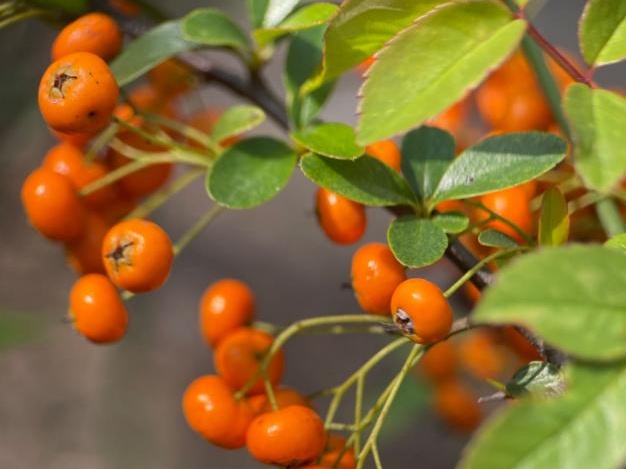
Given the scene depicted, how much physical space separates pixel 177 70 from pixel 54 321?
1.52m

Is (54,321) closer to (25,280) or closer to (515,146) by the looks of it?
(25,280)

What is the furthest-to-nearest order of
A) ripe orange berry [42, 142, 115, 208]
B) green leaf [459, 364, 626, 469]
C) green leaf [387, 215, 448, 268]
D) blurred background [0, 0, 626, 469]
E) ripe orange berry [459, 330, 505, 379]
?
blurred background [0, 0, 626, 469]
ripe orange berry [459, 330, 505, 379]
ripe orange berry [42, 142, 115, 208]
green leaf [387, 215, 448, 268]
green leaf [459, 364, 626, 469]

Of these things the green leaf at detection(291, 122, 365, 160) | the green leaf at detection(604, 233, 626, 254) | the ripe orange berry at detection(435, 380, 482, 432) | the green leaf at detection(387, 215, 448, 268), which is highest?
the green leaf at detection(604, 233, 626, 254)

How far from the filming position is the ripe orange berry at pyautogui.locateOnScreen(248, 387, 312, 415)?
725 mm

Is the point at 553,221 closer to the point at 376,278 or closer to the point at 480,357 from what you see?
the point at 376,278

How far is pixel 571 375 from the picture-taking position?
40 cm

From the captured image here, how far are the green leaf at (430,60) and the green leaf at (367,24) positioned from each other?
0.14 feet

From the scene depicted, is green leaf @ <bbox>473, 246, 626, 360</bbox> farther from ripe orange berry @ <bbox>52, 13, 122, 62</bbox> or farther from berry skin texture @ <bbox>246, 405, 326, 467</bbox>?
ripe orange berry @ <bbox>52, 13, 122, 62</bbox>

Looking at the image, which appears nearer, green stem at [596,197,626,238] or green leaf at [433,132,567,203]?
green leaf at [433,132,567,203]

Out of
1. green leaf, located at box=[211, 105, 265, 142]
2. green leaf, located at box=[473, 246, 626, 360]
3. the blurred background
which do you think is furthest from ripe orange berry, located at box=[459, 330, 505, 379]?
green leaf, located at box=[473, 246, 626, 360]

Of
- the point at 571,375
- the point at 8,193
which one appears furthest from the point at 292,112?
the point at 8,193

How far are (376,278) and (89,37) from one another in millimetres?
299

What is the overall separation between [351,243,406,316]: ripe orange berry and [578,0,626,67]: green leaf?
0.62ft

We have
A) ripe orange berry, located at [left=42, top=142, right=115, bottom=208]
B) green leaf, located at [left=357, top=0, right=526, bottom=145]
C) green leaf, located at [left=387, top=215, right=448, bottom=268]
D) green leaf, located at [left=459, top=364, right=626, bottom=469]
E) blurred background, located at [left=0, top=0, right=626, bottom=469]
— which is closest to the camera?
green leaf, located at [left=459, top=364, right=626, bottom=469]
